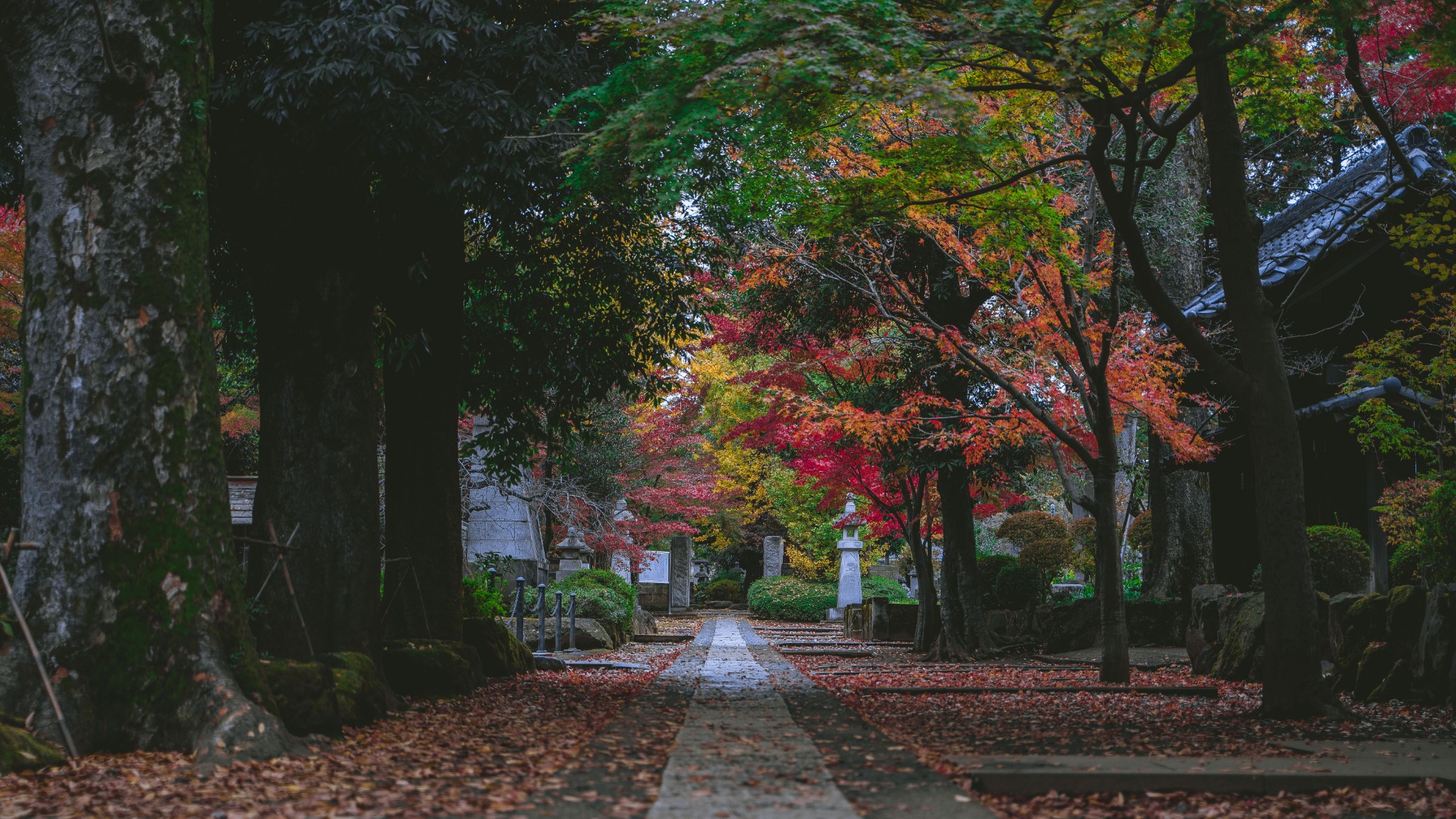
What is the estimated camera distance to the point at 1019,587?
18.2 m

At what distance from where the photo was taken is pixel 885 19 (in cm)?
682

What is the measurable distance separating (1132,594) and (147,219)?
18.1 metres

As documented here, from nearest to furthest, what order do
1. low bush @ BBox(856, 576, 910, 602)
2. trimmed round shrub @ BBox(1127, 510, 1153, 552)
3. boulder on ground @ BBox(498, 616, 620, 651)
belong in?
boulder on ground @ BBox(498, 616, 620, 651) < trimmed round shrub @ BBox(1127, 510, 1153, 552) < low bush @ BBox(856, 576, 910, 602)

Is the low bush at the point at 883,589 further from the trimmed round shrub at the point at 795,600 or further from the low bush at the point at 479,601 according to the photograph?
the low bush at the point at 479,601

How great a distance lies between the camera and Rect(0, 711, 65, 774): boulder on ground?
5020 mm

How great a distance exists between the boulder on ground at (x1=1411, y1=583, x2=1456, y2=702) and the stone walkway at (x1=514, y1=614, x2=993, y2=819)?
14.2 feet

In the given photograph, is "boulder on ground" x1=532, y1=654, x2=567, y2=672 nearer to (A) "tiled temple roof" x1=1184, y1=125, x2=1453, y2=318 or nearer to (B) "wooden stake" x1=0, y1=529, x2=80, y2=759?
(B) "wooden stake" x1=0, y1=529, x2=80, y2=759

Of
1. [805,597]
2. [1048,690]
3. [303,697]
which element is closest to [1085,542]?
[805,597]

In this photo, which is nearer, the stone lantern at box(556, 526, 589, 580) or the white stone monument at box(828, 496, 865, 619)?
the stone lantern at box(556, 526, 589, 580)

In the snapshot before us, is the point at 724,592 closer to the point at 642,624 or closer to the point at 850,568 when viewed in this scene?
the point at 850,568

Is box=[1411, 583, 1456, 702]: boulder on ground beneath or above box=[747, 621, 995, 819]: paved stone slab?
above

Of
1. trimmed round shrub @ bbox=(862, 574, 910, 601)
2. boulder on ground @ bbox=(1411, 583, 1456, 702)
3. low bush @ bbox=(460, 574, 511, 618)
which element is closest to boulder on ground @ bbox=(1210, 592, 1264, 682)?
boulder on ground @ bbox=(1411, 583, 1456, 702)

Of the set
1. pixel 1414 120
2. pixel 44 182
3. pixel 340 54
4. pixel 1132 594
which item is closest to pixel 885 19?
pixel 340 54

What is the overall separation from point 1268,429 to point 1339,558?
5.86 metres
